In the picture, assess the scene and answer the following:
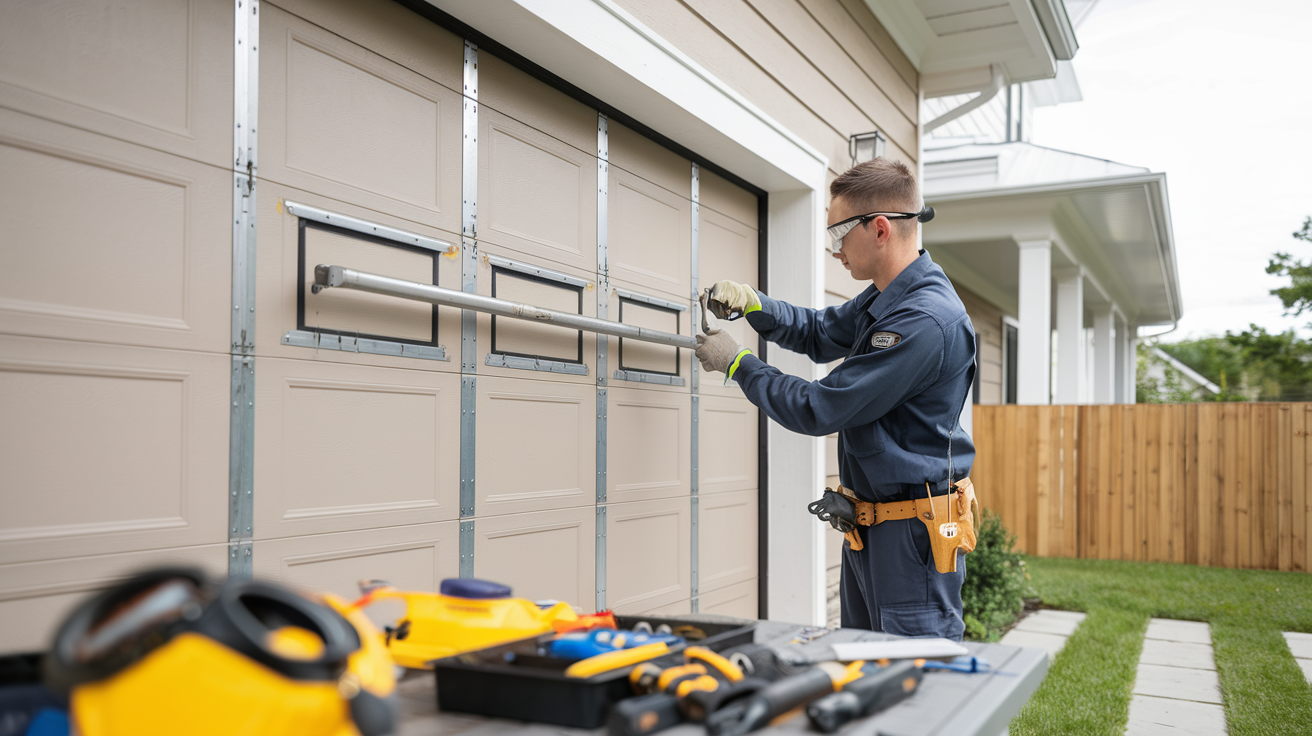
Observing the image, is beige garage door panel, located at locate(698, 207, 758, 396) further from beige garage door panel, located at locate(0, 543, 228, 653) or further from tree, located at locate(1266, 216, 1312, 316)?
tree, located at locate(1266, 216, 1312, 316)

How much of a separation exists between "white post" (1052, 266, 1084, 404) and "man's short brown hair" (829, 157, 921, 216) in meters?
8.18

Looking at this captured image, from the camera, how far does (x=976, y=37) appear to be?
5004 millimetres

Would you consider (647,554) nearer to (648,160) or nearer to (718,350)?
(718,350)

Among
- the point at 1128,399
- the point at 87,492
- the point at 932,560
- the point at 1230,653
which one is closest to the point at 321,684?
the point at 87,492

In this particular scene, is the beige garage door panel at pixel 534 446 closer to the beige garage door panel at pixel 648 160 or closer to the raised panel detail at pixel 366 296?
the raised panel detail at pixel 366 296

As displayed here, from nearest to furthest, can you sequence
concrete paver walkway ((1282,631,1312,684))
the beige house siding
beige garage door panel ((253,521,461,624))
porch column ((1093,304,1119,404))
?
beige garage door panel ((253,521,461,624)) < the beige house siding < concrete paver walkway ((1282,631,1312,684)) < porch column ((1093,304,1119,404))

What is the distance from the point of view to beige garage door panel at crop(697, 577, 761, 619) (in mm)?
3398

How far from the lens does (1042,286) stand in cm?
880

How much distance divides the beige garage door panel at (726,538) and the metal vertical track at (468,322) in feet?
4.27

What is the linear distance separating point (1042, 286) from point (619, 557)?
7.40m

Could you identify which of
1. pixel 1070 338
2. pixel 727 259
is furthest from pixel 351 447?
pixel 1070 338

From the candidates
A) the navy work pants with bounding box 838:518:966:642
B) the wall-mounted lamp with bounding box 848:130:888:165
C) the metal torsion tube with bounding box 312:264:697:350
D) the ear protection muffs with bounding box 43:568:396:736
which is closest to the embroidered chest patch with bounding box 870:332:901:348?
the navy work pants with bounding box 838:518:966:642

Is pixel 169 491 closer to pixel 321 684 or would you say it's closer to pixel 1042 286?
pixel 321 684

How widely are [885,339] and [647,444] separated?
1063 mm
